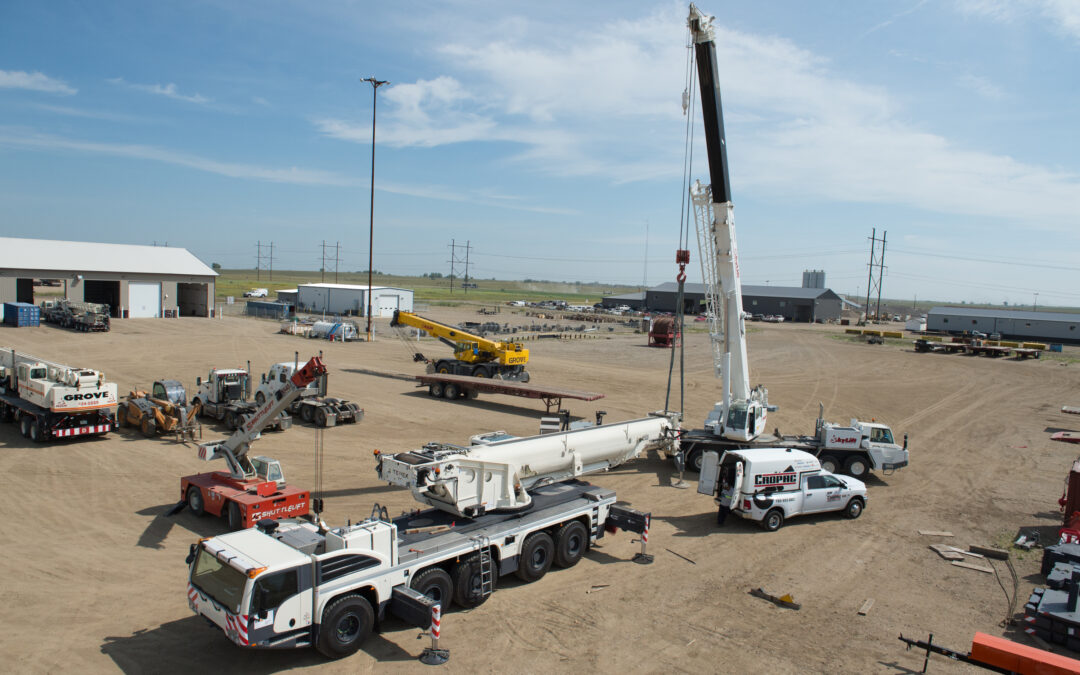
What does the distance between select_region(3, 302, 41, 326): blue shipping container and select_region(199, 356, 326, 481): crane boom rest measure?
47.8 metres

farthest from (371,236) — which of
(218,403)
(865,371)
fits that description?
(865,371)

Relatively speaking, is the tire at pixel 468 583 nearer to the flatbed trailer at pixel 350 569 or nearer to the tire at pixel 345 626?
the flatbed trailer at pixel 350 569

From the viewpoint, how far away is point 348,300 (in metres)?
75.8

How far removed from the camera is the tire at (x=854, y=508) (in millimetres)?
17766

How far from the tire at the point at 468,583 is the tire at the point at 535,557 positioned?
1.20 metres

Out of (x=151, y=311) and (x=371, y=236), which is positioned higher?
(x=371, y=236)

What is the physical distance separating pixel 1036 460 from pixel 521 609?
23112 millimetres

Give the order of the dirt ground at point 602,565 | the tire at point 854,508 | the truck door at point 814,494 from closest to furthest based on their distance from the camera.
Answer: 1. the dirt ground at point 602,565
2. the truck door at point 814,494
3. the tire at point 854,508

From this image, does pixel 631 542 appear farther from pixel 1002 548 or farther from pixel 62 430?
pixel 62 430

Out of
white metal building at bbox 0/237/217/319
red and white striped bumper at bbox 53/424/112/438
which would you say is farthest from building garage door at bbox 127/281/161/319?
red and white striped bumper at bbox 53/424/112/438

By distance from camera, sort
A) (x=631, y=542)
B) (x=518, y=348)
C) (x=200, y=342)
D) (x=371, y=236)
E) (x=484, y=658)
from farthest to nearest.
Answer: (x=371, y=236) < (x=200, y=342) < (x=518, y=348) < (x=631, y=542) < (x=484, y=658)

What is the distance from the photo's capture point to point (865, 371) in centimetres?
4794

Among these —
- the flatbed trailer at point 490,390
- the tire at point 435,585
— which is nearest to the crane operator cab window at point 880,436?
the flatbed trailer at point 490,390

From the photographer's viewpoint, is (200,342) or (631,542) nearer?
(631,542)
